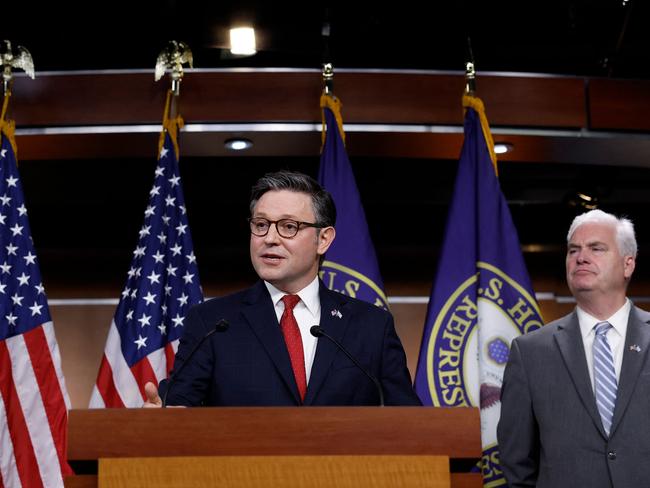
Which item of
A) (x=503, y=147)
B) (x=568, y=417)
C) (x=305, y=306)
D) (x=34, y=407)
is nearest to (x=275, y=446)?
(x=305, y=306)

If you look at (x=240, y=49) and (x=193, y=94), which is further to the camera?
(x=240, y=49)

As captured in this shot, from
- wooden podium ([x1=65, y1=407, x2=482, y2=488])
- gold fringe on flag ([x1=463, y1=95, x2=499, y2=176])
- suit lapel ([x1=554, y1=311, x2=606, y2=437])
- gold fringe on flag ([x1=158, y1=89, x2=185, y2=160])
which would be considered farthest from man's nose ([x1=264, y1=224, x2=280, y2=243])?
gold fringe on flag ([x1=463, y1=95, x2=499, y2=176])

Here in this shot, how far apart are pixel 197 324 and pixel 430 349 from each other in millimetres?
1269

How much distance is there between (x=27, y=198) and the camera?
468 cm

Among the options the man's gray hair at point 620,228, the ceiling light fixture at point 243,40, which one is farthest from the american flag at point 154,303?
the man's gray hair at point 620,228

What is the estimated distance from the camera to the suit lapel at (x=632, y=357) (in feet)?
8.41

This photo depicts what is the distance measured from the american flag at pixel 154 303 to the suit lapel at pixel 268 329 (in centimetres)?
106

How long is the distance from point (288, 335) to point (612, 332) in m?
1.25

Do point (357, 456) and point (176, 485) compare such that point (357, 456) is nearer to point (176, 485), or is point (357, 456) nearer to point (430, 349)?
point (176, 485)

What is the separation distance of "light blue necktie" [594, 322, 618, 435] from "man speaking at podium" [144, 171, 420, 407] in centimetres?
79

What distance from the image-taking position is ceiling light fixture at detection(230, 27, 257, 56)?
3814 mm

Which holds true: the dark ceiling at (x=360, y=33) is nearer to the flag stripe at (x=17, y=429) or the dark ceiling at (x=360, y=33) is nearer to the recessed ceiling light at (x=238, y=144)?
the recessed ceiling light at (x=238, y=144)

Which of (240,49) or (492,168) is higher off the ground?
(240,49)

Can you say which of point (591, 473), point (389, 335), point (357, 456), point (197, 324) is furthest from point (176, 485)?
point (591, 473)
